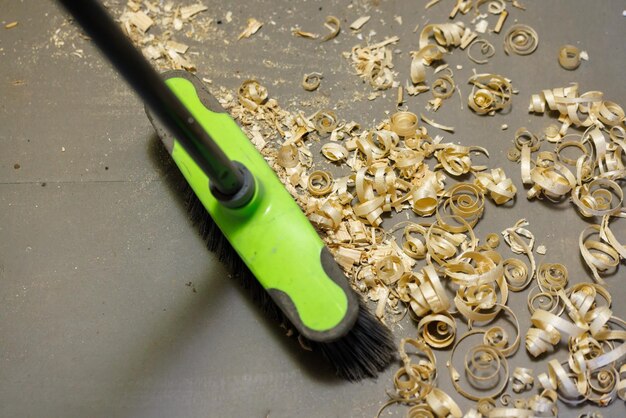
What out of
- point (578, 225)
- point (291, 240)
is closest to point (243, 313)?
point (291, 240)

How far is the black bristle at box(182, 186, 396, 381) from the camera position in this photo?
1.09 metres

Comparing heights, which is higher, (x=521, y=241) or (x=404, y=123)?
(x=404, y=123)

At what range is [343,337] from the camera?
1.07 meters

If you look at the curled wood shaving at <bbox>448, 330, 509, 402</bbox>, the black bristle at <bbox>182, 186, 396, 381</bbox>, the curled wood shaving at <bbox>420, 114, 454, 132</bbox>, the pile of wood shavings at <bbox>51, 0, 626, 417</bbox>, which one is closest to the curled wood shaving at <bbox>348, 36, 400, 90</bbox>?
the pile of wood shavings at <bbox>51, 0, 626, 417</bbox>

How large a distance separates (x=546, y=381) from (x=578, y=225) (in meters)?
A: 0.32

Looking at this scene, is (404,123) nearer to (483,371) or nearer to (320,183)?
(320,183)

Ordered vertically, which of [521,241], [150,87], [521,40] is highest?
[150,87]

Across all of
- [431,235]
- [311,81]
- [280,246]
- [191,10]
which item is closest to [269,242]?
[280,246]

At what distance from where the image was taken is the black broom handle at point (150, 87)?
2.52 ft

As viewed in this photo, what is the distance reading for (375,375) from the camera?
1.14m

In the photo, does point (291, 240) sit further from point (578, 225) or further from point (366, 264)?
point (578, 225)

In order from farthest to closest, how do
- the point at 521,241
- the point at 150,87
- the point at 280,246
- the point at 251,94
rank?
the point at 251,94, the point at 521,241, the point at 280,246, the point at 150,87

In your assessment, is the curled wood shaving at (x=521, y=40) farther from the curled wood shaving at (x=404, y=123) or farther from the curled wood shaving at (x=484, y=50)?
the curled wood shaving at (x=404, y=123)

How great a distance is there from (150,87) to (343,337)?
0.54m
